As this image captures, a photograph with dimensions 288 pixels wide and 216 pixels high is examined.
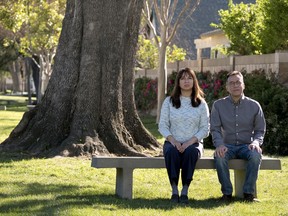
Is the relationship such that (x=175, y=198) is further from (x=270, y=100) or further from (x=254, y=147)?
(x=270, y=100)

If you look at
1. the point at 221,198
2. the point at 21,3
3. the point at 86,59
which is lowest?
the point at 221,198

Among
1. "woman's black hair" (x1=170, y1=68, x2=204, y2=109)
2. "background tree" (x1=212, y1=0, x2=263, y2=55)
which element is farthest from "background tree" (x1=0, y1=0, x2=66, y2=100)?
"woman's black hair" (x1=170, y1=68, x2=204, y2=109)

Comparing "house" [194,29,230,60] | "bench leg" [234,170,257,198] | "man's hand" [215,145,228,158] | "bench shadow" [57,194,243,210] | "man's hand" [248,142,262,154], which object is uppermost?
"house" [194,29,230,60]

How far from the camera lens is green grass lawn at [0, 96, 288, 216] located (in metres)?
8.88

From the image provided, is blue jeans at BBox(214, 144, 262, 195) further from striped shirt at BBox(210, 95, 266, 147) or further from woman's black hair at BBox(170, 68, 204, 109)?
woman's black hair at BBox(170, 68, 204, 109)

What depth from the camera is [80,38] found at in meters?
14.2

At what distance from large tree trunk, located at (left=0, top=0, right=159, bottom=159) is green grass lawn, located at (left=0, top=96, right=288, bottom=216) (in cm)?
71

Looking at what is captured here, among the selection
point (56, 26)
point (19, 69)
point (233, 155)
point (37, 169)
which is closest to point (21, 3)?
point (56, 26)

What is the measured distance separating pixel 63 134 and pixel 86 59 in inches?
53.7

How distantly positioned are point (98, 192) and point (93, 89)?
13.2ft

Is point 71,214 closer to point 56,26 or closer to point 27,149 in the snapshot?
point 27,149

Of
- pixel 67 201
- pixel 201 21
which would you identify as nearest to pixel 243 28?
pixel 67 201

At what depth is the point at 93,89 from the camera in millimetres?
14008

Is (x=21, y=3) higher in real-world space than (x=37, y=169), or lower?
higher
